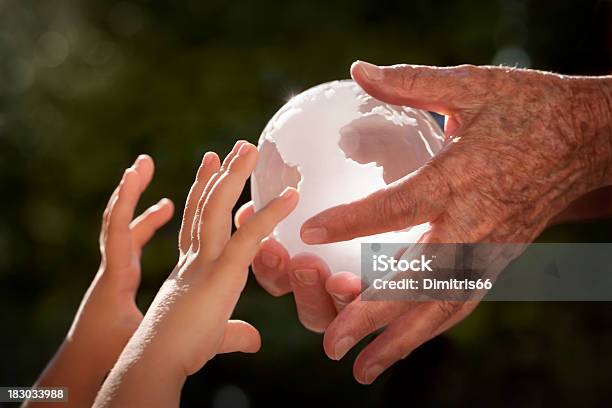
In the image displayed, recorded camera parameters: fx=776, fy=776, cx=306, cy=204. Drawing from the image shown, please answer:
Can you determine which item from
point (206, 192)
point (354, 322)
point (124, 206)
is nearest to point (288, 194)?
point (206, 192)

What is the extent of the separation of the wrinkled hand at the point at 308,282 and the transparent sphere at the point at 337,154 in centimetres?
3

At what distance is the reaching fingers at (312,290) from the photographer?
1632 mm

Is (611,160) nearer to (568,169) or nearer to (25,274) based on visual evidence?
(568,169)

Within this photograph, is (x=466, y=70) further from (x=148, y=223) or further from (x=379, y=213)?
(x=148, y=223)

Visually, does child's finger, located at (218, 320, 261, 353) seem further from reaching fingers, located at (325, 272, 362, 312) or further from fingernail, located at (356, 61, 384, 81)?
fingernail, located at (356, 61, 384, 81)

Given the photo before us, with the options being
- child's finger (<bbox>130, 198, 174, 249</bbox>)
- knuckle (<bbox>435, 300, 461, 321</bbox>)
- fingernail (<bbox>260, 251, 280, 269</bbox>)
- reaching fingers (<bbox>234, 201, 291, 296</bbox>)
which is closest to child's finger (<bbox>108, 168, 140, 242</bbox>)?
child's finger (<bbox>130, 198, 174, 249</bbox>)

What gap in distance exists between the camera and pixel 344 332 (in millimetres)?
1597

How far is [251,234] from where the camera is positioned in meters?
1.49

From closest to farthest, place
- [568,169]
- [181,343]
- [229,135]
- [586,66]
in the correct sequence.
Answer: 1. [181,343]
2. [568,169]
3. [586,66]
4. [229,135]

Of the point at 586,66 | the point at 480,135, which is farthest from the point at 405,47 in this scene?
the point at 480,135

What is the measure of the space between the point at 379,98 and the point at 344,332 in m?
0.50

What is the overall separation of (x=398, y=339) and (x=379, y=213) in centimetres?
31

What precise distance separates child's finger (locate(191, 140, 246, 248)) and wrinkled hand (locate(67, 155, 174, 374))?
1.69 feet

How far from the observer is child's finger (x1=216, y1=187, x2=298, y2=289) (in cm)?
145
